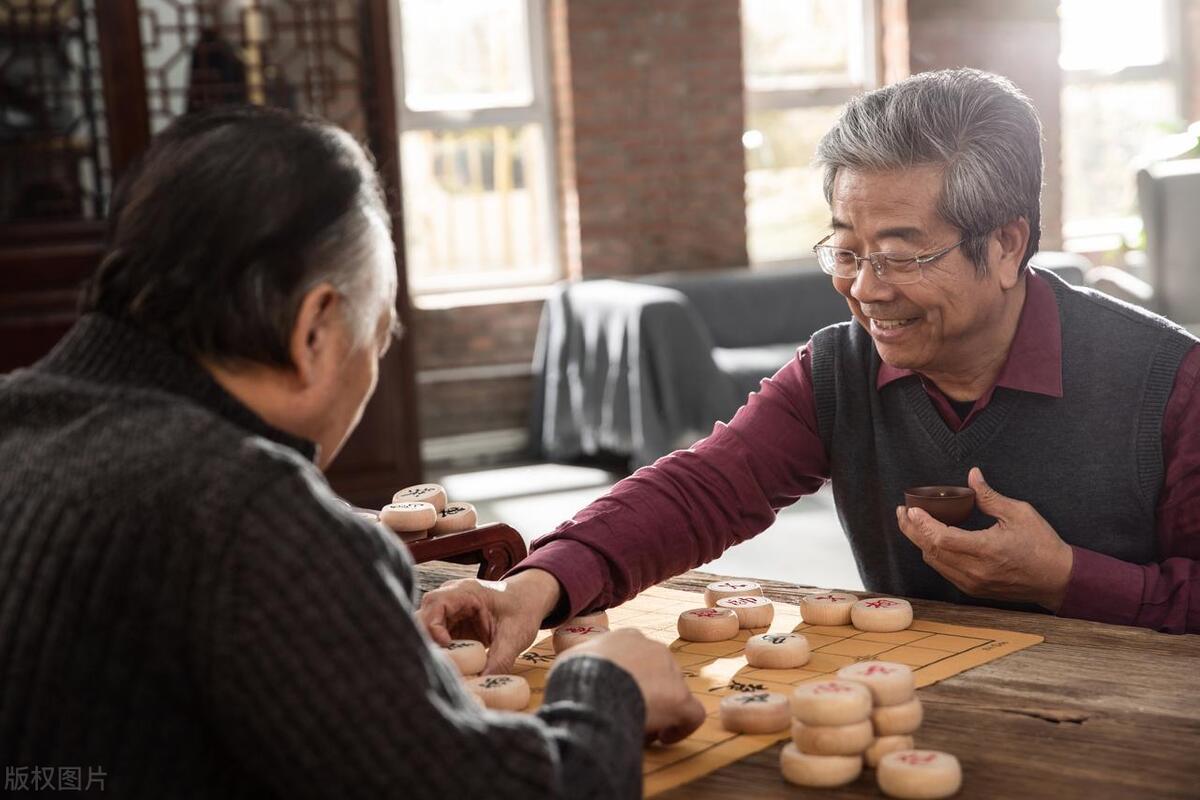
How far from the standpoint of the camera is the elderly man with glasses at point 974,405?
1853 mm

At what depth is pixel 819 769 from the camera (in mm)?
1285

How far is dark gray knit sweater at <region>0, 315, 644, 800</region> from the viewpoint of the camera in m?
0.98

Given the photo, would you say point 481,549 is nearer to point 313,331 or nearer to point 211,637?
point 313,331

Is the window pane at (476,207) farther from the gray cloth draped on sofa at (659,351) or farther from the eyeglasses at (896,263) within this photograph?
the eyeglasses at (896,263)

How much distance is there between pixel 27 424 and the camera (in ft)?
3.60

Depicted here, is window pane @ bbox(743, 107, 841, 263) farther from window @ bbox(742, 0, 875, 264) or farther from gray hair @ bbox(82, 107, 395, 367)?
gray hair @ bbox(82, 107, 395, 367)

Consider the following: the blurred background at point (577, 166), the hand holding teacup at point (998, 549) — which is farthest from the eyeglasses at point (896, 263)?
the blurred background at point (577, 166)

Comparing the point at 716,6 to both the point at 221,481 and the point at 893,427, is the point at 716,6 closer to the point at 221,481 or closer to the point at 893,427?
the point at 893,427

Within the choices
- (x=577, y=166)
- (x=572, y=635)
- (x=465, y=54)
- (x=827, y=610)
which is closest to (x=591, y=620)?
(x=572, y=635)

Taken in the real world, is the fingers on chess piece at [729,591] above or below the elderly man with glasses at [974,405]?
below

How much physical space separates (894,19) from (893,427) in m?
6.13

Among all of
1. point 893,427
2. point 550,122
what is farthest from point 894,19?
point 893,427

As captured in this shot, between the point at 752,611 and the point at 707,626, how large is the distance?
7 centimetres

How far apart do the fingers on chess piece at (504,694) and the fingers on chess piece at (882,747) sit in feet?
1.21
